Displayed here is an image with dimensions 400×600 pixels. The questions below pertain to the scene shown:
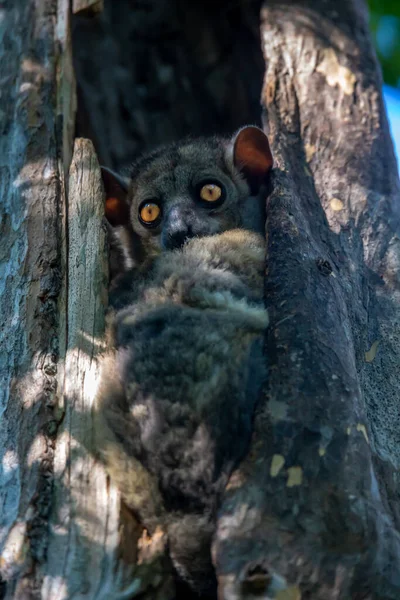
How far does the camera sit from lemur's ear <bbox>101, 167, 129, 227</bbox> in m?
3.91

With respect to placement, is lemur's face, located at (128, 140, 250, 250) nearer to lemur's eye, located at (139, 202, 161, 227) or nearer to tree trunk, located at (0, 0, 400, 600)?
lemur's eye, located at (139, 202, 161, 227)

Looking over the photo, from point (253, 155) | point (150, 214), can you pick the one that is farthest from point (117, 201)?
point (253, 155)

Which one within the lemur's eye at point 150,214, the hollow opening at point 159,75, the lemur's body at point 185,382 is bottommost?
the lemur's body at point 185,382

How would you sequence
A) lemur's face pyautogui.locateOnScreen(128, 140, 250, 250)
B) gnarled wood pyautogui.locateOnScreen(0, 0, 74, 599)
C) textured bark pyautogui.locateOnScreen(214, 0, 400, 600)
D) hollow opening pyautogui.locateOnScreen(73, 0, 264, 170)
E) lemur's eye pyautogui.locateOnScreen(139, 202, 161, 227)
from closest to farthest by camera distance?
textured bark pyautogui.locateOnScreen(214, 0, 400, 600)
gnarled wood pyautogui.locateOnScreen(0, 0, 74, 599)
lemur's face pyautogui.locateOnScreen(128, 140, 250, 250)
lemur's eye pyautogui.locateOnScreen(139, 202, 161, 227)
hollow opening pyautogui.locateOnScreen(73, 0, 264, 170)

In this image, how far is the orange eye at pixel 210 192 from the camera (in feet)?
12.2

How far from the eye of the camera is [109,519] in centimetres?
261

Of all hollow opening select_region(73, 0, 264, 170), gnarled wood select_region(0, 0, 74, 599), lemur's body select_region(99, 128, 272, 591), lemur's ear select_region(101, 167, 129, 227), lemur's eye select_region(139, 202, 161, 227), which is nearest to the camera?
lemur's body select_region(99, 128, 272, 591)

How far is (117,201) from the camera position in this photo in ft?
12.9

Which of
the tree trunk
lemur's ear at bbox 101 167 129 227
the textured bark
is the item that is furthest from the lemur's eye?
the textured bark

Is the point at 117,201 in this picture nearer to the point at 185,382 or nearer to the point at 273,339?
the point at 273,339

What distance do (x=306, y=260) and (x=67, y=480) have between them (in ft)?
4.35

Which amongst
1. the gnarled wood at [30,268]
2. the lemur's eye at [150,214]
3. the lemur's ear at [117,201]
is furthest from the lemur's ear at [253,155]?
the gnarled wood at [30,268]

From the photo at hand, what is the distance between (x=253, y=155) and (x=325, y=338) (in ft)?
4.12

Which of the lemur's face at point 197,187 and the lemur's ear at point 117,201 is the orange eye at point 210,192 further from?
the lemur's ear at point 117,201
